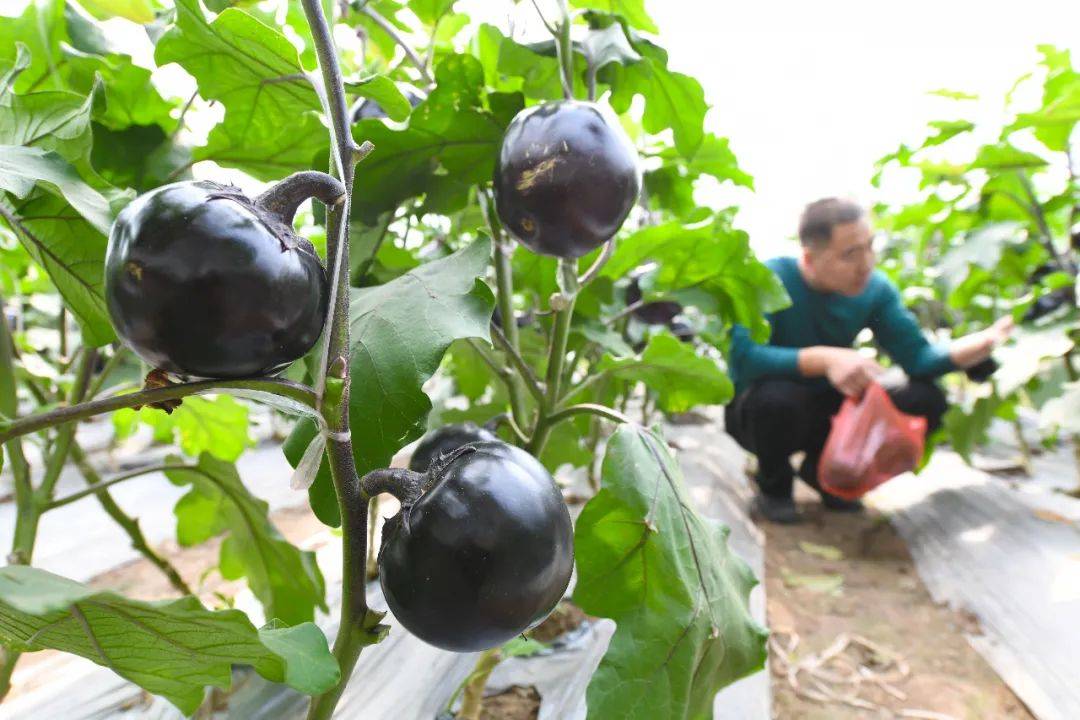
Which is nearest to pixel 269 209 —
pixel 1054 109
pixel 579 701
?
pixel 579 701

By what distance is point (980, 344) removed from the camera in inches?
66.1

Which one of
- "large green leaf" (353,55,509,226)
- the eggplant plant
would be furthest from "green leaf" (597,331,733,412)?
"large green leaf" (353,55,509,226)

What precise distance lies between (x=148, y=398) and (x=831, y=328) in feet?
6.39

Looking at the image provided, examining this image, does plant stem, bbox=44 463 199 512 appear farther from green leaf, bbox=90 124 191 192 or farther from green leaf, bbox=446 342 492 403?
green leaf, bbox=446 342 492 403

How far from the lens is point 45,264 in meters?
0.40

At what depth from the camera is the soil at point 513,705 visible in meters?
0.78

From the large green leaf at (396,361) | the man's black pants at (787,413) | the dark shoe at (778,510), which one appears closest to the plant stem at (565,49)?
the large green leaf at (396,361)

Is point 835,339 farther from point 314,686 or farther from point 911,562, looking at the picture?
point 314,686

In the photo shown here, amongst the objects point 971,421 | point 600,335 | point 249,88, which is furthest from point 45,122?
point 971,421

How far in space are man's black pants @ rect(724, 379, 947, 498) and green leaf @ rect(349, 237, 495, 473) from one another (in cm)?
163

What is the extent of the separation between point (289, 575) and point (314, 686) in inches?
16.2

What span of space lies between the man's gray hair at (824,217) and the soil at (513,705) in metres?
1.40

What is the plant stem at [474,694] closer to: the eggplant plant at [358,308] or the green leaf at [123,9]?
the eggplant plant at [358,308]

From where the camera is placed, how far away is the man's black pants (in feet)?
6.13
